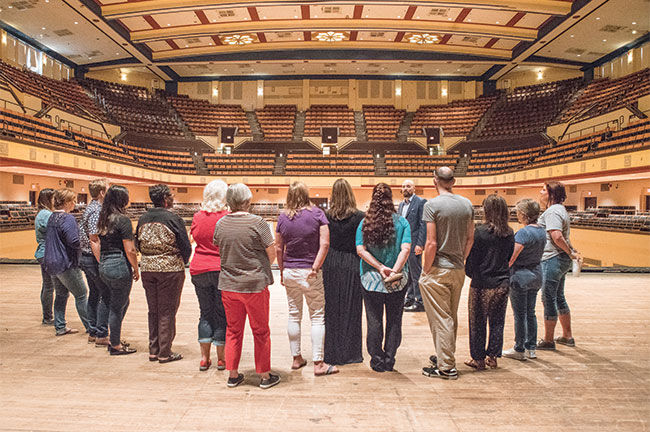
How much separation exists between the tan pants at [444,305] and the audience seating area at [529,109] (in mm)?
20533

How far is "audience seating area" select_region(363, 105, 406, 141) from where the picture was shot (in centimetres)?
2300

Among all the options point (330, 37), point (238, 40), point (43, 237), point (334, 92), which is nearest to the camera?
point (43, 237)

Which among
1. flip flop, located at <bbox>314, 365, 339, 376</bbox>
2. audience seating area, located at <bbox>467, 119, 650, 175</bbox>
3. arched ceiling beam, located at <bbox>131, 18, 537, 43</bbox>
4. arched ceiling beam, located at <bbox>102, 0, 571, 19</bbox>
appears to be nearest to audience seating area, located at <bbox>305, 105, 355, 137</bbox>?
arched ceiling beam, located at <bbox>131, 18, 537, 43</bbox>

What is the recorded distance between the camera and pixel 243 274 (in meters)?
2.40

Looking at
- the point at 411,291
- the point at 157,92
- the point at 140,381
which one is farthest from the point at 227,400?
the point at 157,92

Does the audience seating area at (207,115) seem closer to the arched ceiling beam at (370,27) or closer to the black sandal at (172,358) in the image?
the arched ceiling beam at (370,27)

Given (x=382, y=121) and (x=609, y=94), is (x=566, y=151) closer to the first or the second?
(x=609, y=94)

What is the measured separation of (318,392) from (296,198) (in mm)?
1192

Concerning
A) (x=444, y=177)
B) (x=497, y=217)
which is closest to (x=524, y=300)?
(x=497, y=217)

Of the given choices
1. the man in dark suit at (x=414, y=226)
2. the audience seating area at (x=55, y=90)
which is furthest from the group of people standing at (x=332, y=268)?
the audience seating area at (x=55, y=90)

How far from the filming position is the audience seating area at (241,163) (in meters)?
20.3

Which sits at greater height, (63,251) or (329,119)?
(329,119)

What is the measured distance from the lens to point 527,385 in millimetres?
2512

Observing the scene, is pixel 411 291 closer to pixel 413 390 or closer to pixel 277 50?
pixel 413 390
